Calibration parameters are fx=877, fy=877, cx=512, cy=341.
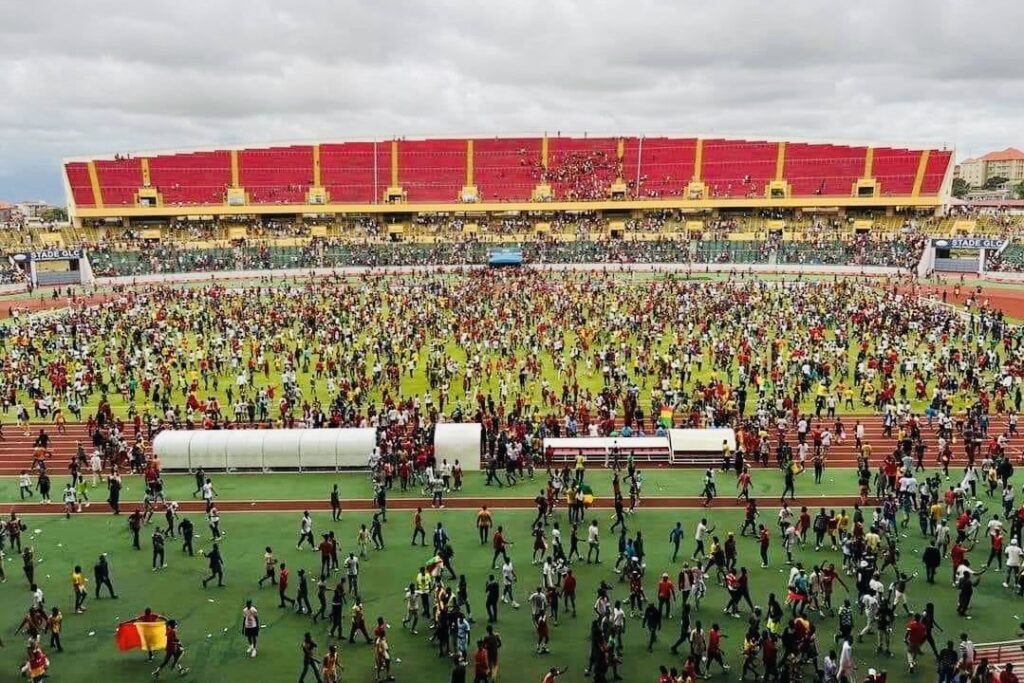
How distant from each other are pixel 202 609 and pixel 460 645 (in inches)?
186

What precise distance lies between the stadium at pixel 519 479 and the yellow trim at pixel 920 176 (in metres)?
17.3

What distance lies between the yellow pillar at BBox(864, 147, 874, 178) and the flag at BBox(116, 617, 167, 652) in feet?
251

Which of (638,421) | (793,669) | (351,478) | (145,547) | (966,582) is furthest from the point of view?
(638,421)

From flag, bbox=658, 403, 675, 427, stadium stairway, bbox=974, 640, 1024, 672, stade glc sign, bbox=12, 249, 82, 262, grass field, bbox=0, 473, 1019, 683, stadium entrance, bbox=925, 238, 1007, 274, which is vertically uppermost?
stadium entrance, bbox=925, 238, 1007, 274

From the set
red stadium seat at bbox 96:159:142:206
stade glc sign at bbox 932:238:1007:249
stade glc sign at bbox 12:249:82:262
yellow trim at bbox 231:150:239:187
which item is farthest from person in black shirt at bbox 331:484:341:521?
yellow trim at bbox 231:150:239:187

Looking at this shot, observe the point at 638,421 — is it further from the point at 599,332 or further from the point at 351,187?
the point at 351,187

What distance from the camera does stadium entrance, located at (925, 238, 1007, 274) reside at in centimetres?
5738

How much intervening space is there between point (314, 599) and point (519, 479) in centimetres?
711

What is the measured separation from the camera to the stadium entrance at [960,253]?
57.4 m

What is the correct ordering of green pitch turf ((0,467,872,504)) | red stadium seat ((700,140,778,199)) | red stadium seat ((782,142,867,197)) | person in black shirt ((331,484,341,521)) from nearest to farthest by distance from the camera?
person in black shirt ((331,484,341,521))
green pitch turf ((0,467,872,504))
red stadium seat ((782,142,867,197))
red stadium seat ((700,140,778,199))

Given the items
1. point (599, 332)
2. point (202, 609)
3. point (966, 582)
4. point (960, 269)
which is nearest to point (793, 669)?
point (966, 582)

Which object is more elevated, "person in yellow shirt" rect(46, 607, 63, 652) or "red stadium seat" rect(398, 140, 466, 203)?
"red stadium seat" rect(398, 140, 466, 203)

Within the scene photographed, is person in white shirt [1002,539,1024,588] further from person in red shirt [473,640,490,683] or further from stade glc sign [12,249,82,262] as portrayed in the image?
stade glc sign [12,249,82,262]

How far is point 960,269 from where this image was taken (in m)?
57.9
